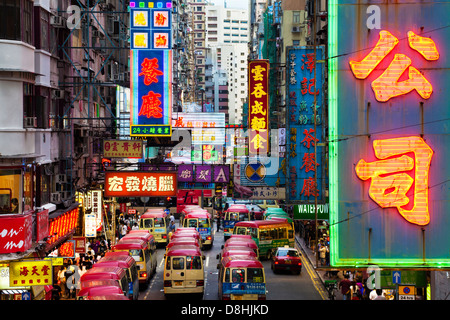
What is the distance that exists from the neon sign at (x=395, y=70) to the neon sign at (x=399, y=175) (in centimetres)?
95

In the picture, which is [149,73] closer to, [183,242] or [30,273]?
[183,242]

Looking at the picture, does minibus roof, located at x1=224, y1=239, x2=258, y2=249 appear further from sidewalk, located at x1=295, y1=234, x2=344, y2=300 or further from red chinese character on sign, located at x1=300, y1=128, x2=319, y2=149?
red chinese character on sign, located at x1=300, y1=128, x2=319, y2=149

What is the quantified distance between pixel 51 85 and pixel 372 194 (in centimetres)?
1823

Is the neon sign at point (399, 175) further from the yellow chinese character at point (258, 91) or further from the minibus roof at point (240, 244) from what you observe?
the yellow chinese character at point (258, 91)

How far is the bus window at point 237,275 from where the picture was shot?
2394cm

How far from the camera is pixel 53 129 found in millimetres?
27719

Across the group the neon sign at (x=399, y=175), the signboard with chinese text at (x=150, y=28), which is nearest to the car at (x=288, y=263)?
the signboard with chinese text at (x=150, y=28)

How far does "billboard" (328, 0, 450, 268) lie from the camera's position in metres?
12.6

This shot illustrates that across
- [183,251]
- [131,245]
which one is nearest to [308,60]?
[183,251]

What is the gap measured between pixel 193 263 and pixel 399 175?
49.9 ft

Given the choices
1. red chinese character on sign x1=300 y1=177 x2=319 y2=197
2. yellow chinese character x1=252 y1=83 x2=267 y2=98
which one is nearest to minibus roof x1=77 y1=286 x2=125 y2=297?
red chinese character on sign x1=300 y1=177 x2=319 y2=197
